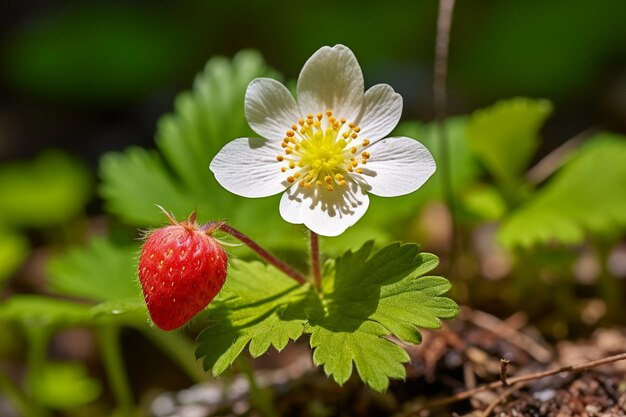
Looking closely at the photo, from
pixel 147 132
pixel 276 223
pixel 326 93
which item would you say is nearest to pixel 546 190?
pixel 276 223

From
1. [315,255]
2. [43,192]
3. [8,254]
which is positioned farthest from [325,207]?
[43,192]

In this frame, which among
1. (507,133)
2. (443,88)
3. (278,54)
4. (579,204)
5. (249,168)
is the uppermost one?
(278,54)

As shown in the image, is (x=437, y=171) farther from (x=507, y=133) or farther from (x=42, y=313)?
(x=42, y=313)

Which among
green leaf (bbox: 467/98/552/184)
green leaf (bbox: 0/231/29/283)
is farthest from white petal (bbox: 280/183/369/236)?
green leaf (bbox: 0/231/29/283)

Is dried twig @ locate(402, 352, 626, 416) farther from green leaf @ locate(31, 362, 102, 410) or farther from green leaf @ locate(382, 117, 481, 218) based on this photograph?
green leaf @ locate(31, 362, 102, 410)

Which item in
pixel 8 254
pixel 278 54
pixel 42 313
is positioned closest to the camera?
pixel 42 313

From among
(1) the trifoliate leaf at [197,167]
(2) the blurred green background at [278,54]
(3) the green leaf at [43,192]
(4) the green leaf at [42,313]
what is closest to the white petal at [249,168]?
(1) the trifoliate leaf at [197,167]
